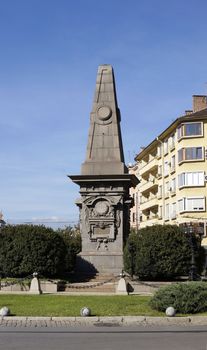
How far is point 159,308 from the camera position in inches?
618

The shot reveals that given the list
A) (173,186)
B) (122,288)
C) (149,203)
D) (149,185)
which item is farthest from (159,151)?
(122,288)

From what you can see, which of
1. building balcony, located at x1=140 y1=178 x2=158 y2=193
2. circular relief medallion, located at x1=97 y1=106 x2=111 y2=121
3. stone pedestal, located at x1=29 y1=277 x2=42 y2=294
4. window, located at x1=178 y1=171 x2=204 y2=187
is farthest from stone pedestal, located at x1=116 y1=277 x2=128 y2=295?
building balcony, located at x1=140 y1=178 x2=158 y2=193

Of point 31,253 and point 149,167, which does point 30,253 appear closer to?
point 31,253

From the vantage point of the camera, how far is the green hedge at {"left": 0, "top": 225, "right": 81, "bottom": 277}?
81.5 ft

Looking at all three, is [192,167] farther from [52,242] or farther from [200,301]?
[200,301]

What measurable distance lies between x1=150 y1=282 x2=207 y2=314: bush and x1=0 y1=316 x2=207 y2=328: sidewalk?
1076 millimetres

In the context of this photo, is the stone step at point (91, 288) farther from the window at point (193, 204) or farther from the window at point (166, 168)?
the window at point (166, 168)

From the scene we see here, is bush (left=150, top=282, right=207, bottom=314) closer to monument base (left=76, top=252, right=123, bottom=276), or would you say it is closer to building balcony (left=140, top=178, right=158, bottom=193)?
monument base (left=76, top=252, right=123, bottom=276)

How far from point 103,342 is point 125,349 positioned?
0.94 meters

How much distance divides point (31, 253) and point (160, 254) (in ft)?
17.7

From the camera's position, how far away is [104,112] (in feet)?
94.5

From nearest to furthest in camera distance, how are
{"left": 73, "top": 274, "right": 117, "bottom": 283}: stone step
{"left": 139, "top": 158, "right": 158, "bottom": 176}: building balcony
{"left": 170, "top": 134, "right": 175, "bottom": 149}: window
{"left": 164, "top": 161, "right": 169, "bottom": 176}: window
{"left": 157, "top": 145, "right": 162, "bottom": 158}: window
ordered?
{"left": 73, "top": 274, "right": 117, "bottom": 283}: stone step → {"left": 170, "top": 134, "right": 175, "bottom": 149}: window → {"left": 164, "top": 161, "right": 169, "bottom": 176}: window → {"left": 157, "top": 145, "right": 162, "bottom": 158}: window → {"left": 139, "top": 158, "right": 158, "bottom": 176}: building balcony

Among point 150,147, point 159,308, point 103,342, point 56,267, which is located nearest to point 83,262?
point 56,267

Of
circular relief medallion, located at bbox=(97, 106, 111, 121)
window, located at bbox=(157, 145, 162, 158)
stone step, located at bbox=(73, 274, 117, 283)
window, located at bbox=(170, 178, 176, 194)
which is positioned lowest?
stone step, located at bbox=(73, 274, 117, 283)
